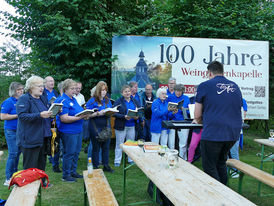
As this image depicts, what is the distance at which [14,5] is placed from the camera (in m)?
6.60

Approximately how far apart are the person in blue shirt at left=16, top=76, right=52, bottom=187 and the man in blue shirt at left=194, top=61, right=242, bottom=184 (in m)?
2.09

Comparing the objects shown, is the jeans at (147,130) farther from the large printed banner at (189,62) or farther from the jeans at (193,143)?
the jeans at (193,143)

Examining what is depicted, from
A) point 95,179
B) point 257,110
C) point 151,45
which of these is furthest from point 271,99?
point 95,179

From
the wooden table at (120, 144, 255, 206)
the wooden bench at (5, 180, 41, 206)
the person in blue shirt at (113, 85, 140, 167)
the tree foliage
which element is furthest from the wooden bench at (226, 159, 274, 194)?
the tree foliage

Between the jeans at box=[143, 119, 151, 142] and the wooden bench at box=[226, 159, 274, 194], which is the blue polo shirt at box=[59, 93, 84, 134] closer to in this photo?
the jeans at box=[143, 119, 151, 142]

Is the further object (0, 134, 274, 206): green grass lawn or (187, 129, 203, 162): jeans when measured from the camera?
(187, 129, 203, 162): jeans

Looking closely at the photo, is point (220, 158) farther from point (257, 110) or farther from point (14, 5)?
point (14, 5)

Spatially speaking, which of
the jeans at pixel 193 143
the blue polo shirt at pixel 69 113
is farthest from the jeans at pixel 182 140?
the blue polo shirt at pixel 69 113

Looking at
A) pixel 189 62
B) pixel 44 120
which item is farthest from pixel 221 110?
pixel 189 62

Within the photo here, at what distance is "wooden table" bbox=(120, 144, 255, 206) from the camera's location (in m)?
1.85

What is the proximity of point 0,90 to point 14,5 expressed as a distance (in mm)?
4349

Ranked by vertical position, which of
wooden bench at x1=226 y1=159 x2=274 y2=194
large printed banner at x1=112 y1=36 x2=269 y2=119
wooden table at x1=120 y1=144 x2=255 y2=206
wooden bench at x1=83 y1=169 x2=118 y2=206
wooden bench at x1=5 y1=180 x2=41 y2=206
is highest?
large printed banner at x1=112 y1=36 x2=269 y2=119

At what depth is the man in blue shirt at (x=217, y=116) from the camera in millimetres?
2920

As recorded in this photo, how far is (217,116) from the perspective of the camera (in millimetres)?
2920
